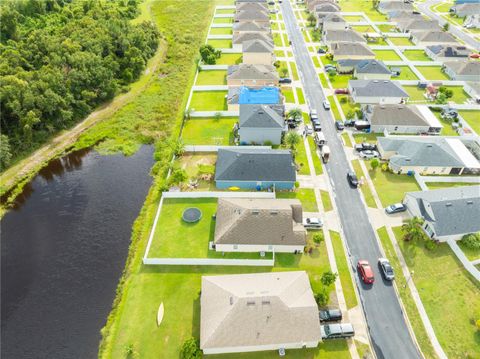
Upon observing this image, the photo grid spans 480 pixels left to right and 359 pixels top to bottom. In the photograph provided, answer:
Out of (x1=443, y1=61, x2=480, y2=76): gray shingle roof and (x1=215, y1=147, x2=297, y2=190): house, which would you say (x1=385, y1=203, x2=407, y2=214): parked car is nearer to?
(x1=215, y1=147, x2=297, y2=190): house

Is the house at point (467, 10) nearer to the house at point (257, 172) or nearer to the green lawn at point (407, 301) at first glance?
the house at point (257, 172)

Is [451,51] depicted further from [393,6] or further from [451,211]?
[451,211]

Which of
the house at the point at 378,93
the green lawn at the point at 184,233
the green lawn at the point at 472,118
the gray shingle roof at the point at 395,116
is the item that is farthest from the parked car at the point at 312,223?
the green lawn at the point at 472,118

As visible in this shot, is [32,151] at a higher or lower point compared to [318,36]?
lower

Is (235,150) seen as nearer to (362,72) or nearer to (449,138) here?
(449,138)

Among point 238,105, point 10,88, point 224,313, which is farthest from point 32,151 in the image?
point 224,313

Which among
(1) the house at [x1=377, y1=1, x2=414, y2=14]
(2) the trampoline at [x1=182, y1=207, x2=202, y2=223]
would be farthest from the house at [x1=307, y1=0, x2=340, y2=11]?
(2) the trampoline at [x1=182, y1=207, x2=202, y2=223]
